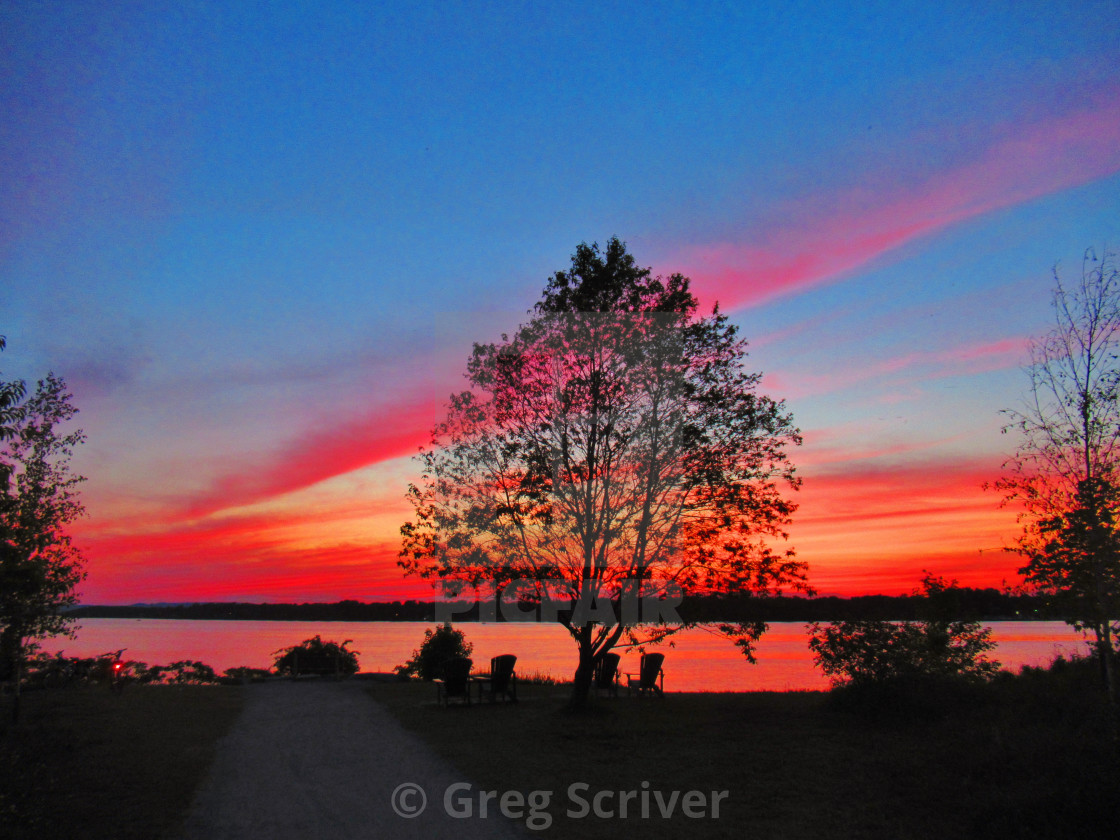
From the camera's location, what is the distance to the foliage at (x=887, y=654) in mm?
12492

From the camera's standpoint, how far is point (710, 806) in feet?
25.2

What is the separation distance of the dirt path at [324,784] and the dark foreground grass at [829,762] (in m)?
0.61

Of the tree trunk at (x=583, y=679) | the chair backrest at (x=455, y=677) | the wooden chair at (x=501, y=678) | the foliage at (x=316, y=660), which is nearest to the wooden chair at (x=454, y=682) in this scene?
the chair backrest at (x=455, y=677)

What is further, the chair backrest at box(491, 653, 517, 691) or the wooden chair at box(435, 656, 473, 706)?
the chair backrest at box(491, 653, 517, 691)


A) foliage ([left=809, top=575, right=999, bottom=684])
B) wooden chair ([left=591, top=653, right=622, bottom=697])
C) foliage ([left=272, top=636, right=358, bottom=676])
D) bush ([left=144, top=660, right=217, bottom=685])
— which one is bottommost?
bush ([left=144, top=660, right=217, bottom=685])

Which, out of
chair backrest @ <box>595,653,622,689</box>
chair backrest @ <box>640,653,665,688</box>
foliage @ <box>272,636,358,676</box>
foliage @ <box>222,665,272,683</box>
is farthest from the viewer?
foliage @ <box>272,636,358,676</box>

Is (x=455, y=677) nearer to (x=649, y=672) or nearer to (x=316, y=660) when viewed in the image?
(x=649, y=672)

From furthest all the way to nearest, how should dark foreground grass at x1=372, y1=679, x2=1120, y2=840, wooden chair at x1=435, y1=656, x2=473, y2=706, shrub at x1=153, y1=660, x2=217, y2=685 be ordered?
shrub at x1=153, y1=660, x2=217, y2=685, wooden chair at x1=435, y1=656, x2=473, y2=706, dark foreground grass at x1=372, y1=679, x2=1120, y2=840

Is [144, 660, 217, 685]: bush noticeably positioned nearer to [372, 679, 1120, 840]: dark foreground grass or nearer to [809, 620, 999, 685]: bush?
[372, 679, 1120, 840]: dark foreground grass

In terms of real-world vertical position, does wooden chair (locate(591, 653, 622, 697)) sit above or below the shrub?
above

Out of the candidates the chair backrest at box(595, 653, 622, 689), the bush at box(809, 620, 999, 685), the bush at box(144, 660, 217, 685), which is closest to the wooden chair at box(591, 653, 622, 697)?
the chair backrest at box(595, 653, 622, 689)

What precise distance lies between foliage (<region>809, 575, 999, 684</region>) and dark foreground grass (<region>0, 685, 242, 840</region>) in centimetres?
1087

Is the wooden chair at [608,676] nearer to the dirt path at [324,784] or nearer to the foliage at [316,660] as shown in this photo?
the dirt path at [324,784]

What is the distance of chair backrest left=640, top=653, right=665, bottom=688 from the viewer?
58.1 ft
